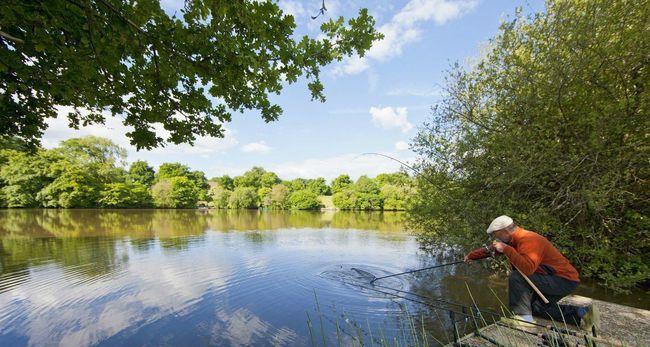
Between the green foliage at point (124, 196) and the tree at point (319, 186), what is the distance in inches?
1513

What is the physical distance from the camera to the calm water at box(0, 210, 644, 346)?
5930 millimetres

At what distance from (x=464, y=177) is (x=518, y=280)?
16.4 ft

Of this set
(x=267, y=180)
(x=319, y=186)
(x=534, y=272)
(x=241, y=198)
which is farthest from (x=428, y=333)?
(x=267, y=180)

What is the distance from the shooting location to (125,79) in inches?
166

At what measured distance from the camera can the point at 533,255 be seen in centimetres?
405

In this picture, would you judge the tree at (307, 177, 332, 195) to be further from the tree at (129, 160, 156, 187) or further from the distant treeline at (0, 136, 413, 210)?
the tree at (129, 160, 156, 187)

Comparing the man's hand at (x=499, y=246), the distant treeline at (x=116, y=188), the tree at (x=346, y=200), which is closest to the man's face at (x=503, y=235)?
the man's hand at (x=499, y=246)

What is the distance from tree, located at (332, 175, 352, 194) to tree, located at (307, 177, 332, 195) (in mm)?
3062

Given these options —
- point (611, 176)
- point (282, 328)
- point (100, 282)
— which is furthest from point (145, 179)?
point (611, 176)

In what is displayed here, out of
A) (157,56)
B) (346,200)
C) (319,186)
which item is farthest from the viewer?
(319,186)

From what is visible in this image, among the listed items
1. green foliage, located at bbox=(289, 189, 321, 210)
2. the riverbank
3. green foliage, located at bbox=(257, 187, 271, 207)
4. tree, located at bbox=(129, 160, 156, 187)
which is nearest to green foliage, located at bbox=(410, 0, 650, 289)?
the riverbank

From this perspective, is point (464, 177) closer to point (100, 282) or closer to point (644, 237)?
point (644, 237)

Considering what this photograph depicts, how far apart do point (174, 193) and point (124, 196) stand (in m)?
8.40

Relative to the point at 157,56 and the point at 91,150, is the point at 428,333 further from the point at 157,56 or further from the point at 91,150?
the point at 91,150
